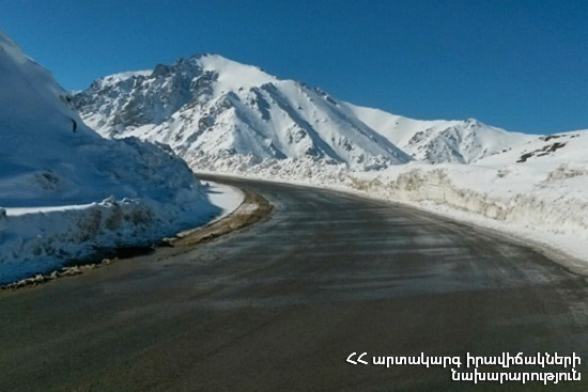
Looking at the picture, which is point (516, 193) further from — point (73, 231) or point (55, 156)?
point (55, 156)

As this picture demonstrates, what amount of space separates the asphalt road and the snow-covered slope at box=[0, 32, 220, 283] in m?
1.65

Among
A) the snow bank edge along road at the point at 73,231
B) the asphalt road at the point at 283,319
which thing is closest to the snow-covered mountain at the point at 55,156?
the snow bank edge along road at the point at 73,231

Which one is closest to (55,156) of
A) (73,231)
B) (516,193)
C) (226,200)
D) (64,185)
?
(64,185)

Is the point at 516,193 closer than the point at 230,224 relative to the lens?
No

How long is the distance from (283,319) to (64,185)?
1070cm

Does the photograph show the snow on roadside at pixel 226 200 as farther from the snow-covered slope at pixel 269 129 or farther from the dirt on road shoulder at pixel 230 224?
the snow-covered slope at pixel 269 129

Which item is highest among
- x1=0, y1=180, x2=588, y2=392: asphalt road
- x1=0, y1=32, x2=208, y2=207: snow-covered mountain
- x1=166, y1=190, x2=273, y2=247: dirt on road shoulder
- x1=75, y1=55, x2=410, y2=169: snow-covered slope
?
x1=75, y1=55, x2=410, y2=169: snow-covered slope

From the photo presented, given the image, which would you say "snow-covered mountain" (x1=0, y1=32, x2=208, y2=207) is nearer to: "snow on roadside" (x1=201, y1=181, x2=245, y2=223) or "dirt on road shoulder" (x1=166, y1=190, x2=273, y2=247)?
"snow on roadside" (x1=201, y1=181, x2=245, y2=223)

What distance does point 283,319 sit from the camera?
6.59m

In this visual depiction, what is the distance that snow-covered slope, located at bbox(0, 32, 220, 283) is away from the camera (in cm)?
1041

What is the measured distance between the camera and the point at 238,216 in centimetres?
1927

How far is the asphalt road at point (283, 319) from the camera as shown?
16.0ft

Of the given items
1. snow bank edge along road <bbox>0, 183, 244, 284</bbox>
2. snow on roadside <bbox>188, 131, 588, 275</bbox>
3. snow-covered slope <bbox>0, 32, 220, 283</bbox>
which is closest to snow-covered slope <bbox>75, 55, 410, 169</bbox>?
snow on roadside <bbox>188, 131, 588, 275</bbox>

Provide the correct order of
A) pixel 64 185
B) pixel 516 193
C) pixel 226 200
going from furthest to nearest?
pixel 226 200 → pixel 516 193 → pixel 64 185
